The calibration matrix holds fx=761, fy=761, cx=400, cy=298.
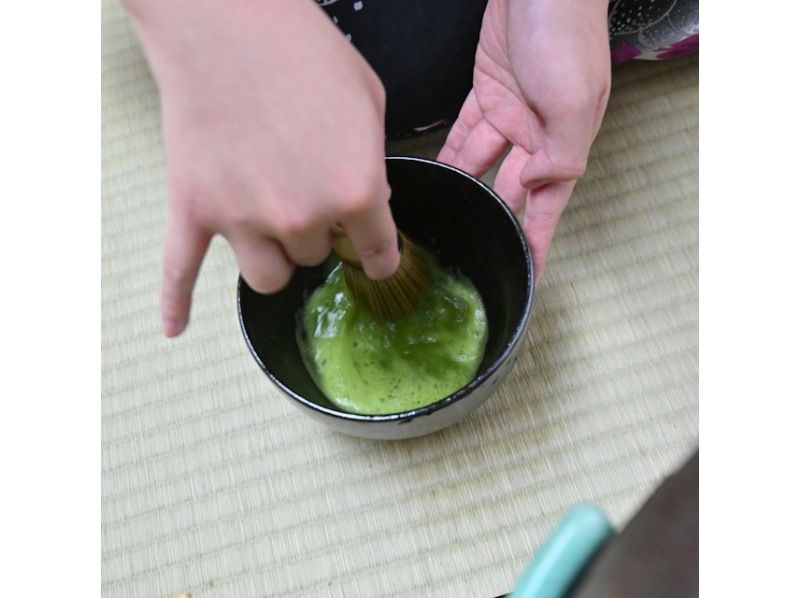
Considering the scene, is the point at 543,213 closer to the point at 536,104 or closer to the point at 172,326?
the point at 536,104

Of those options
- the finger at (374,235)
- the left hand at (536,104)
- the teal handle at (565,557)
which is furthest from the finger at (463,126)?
the teal handle at (565,557)

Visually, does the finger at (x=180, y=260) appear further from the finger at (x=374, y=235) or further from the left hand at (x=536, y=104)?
the left hand at (x=536, y=104)

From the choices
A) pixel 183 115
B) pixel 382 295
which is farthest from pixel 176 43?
pixel 382 295

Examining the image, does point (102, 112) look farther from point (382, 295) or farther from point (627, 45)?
point (627, 45)

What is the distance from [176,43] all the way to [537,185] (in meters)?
0.32

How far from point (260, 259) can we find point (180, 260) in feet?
0.16

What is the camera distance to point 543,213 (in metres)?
0.64

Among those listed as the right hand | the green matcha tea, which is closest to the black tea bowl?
the green matcha tea

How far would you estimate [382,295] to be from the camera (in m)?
0.63

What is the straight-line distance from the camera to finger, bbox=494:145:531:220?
0.68m

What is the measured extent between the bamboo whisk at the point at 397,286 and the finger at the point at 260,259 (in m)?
0.11

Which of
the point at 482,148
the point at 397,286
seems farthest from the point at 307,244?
the point at 482,148

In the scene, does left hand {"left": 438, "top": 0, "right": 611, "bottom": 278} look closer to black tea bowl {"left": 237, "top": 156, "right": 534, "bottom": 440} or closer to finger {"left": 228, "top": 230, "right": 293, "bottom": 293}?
black tea bowl {"left": 237, "top": 156, "right": 534, "bottom": 440}

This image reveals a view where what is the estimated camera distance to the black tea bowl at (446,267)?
531mm
